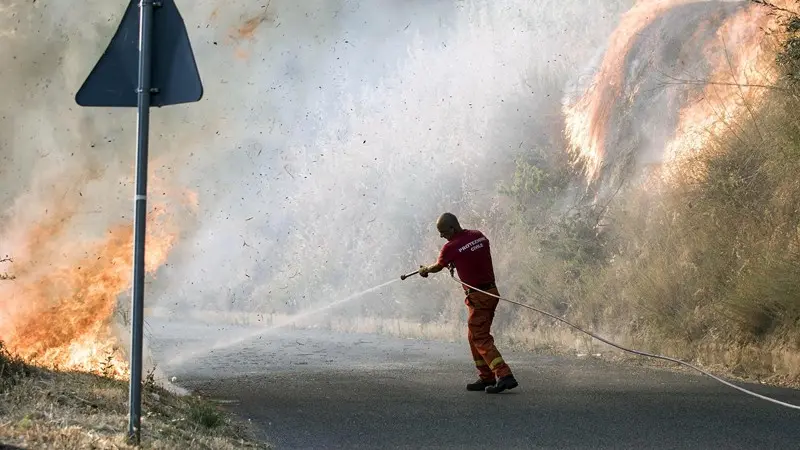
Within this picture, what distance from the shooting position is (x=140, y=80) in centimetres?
608

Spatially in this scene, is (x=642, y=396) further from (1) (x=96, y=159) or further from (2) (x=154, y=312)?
(2) (x=154, y=312)

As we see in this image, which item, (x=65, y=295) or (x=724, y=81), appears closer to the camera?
(x=65, y=295)

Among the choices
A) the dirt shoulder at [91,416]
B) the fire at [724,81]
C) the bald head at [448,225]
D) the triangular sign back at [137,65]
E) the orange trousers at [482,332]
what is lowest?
the dirt shoulder at [91,416]

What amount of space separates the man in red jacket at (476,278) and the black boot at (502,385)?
0.25 m

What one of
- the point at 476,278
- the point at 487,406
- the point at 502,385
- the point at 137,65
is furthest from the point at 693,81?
the point at 137,65

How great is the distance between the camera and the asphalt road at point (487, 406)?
7.75 metres

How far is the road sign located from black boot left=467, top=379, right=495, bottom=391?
5583 millimetres

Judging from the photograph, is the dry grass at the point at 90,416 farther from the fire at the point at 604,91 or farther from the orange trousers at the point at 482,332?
the fire at the point at 604,91

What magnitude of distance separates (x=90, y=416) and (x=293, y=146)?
36.3 meters

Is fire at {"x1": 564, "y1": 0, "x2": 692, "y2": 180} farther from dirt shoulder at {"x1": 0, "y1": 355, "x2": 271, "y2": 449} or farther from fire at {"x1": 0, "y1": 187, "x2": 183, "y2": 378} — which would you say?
dirt shoulder at {"x1": 0, "y1": 355, "x2": 271, "y2": 449}

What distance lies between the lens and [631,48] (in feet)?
79.1

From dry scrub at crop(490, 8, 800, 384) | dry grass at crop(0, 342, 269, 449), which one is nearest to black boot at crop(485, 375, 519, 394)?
dry scrub at crop(490, 8, 800, 384)

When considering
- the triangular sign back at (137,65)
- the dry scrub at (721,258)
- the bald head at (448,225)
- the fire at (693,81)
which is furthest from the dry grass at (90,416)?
the fire at (693,81)

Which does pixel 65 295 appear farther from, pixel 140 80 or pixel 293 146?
pixel 293 146
